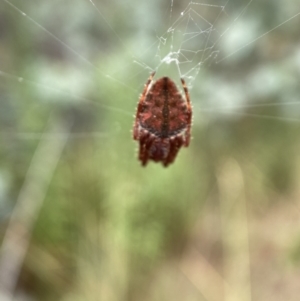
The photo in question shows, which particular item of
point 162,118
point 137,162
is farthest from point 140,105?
point 137,162

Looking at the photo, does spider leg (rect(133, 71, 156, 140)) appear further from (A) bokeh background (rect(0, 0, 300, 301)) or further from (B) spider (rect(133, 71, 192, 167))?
(A) bokeh background (rect(0, 0, 300, 301))

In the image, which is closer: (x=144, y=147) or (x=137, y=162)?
(x=144, y=147)

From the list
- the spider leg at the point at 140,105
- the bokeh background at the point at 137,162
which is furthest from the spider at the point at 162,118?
the bokeh background at the point at 137,162

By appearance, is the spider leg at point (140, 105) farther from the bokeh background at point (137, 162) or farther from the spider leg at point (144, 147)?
the bokeh background at point (137, 162)

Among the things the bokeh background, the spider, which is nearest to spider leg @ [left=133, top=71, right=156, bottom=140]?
the spider

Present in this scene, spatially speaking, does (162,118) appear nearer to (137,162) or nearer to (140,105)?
(140,105)

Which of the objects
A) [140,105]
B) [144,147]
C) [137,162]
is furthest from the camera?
[137,162]

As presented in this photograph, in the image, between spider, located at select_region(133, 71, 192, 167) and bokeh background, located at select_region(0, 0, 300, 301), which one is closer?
spider, located at select_region(133, 71, 192, 167)
